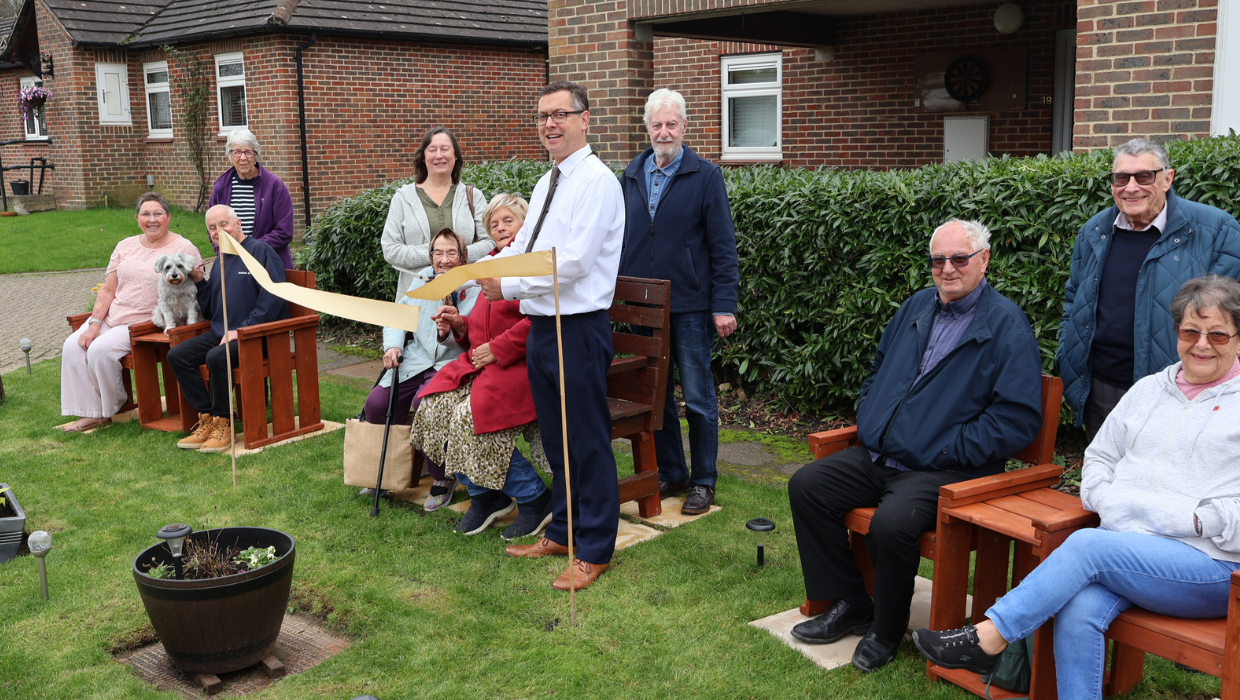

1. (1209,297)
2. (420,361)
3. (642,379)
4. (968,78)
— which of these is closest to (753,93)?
(968,78)

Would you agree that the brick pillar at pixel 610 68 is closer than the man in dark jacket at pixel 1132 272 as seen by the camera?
No

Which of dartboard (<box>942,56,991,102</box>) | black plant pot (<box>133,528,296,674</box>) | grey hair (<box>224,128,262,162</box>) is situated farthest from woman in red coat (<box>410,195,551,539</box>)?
dartboard (<box>942,56,991,102</box>)

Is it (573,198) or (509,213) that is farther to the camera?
(509,213)

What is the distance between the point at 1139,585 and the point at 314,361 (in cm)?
539

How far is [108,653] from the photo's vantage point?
3.98 m

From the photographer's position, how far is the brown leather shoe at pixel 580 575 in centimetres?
442

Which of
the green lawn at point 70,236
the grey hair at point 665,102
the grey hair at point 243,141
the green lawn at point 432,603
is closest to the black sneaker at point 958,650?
the green lawn at point 432,603

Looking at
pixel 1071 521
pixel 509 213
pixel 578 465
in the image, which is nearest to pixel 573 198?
pixel 509 213

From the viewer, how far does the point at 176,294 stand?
6.93 metres

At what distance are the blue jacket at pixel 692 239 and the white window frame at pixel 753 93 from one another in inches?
359

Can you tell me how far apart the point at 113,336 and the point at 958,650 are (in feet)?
19.8

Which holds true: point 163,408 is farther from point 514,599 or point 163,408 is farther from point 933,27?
point 933,27

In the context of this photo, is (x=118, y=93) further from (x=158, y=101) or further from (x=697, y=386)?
(x=697, y=386)

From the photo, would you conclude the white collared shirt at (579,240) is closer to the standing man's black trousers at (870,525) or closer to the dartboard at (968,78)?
the standing man's black trousers at (870,525)
